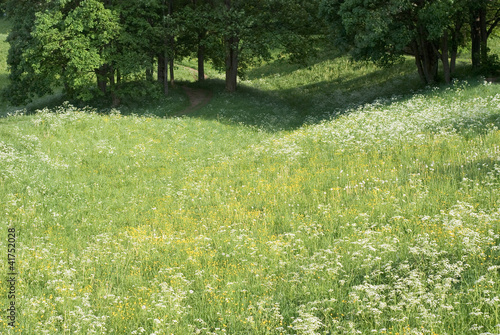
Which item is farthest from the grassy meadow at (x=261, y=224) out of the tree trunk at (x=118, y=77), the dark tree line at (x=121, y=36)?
the tree trunk at (x=118, y=77)

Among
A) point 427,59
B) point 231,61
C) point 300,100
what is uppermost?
point 231,61

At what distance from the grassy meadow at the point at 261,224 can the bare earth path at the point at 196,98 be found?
8.63 meters

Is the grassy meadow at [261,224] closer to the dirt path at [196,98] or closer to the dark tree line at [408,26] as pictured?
the dark tree line at [408,26]

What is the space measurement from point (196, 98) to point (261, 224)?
26.8m

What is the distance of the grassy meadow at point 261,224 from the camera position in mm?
6840

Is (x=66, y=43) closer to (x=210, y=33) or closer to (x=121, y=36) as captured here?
(x=121, y=36)

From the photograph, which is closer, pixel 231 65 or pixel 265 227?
pixel 265 227

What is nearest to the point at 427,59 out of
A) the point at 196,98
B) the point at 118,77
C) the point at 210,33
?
the point at 210,33

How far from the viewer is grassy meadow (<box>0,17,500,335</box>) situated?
269 inches

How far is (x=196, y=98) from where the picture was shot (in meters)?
36.2

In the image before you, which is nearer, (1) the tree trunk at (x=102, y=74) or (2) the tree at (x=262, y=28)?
(1) the tree trunk at (x=102, y=74)

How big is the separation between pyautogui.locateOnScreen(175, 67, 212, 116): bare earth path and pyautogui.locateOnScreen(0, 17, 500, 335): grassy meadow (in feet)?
28.3

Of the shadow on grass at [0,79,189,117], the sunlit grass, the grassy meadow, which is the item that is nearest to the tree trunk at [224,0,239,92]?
the shadow on grass at [0,79,189,117]

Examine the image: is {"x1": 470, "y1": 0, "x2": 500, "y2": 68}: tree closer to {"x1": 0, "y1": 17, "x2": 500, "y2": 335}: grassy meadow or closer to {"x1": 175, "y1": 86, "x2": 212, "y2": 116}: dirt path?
{"x1": 0, "y1": 17, "x2": 500, "y2": 335}: grassy meadow
